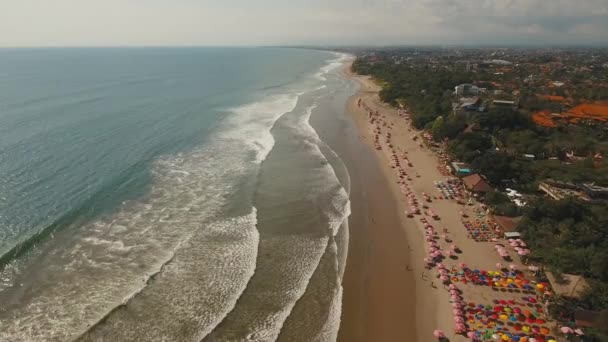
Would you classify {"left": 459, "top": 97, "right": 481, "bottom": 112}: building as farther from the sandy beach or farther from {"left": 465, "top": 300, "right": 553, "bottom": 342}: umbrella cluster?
{"left": 465, "top": 300, "right": 553, "bottom": 342}: umbrella cluster

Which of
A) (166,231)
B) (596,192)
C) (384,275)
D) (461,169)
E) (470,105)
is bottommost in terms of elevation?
(384,275)

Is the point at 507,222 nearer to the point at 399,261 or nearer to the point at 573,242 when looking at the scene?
the point at 573,242

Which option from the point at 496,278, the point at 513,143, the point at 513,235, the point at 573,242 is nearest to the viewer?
the point at 496,278

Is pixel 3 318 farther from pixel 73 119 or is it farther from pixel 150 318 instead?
pixel 73 119

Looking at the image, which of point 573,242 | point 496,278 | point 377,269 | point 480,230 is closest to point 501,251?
point 496,278

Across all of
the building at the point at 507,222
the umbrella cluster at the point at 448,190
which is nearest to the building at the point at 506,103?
the umbrella cluster at the point at 448,190

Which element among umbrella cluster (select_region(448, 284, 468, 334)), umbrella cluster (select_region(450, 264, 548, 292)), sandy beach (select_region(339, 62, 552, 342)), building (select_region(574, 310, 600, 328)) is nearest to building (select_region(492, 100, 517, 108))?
sandy beach (select_region(339, 62, 552, 342))
